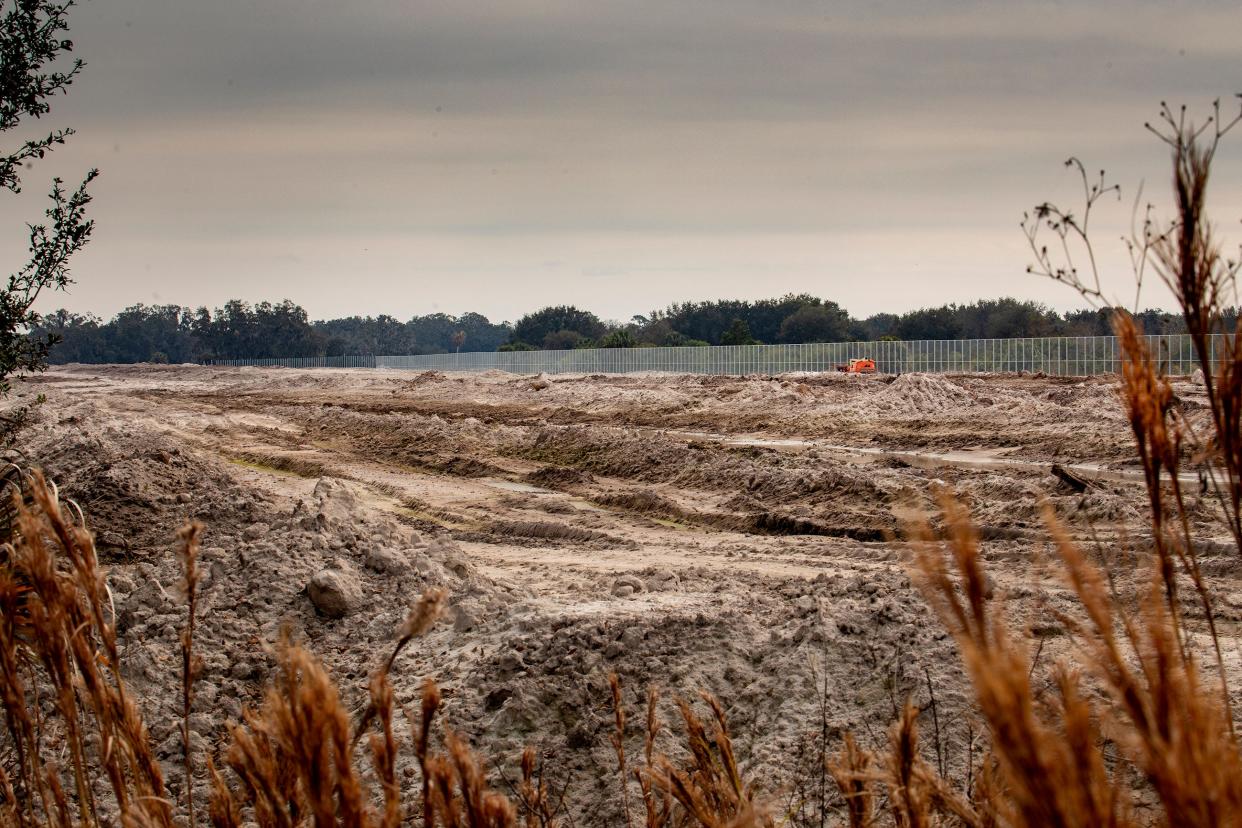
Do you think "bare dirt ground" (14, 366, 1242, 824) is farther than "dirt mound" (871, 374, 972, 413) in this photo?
No

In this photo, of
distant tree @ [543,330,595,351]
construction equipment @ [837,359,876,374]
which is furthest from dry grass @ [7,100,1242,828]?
distant tree @ [543,330,595,351]

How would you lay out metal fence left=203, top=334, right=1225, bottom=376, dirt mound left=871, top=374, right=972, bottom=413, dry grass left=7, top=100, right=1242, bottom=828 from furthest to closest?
metal fence left=203, top=334, right=1225, bottom=376 → dirt mound left=871, top=374, right=972, bottom=413 → dry grass left=7, top=100, right=1242, bottom=828

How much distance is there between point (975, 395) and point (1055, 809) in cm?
3268

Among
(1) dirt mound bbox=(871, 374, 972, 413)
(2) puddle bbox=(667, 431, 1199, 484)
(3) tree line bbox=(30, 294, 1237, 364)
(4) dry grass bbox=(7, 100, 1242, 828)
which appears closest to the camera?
(4) dry grass bbox=(7, 100, 1242, 828)

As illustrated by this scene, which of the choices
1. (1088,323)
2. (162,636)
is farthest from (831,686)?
(1088,323)

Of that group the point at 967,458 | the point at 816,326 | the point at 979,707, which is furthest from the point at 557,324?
the point at 979,707

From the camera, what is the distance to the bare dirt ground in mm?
6328

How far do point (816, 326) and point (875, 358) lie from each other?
39088 mm

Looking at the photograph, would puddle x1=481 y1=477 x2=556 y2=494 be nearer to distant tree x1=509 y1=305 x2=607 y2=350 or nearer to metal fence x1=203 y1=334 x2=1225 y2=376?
metal fence x1=203 y1=334 x2=1225 y2=376

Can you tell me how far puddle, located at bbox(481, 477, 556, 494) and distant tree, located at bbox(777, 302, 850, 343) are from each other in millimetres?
74025

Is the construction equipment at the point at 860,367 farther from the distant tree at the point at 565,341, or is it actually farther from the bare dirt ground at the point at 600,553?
the distant tree at the point at 565,341

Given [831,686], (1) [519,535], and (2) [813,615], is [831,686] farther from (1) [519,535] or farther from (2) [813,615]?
(1) [519,535]

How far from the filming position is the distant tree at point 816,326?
9338cm

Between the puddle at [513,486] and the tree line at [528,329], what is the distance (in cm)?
4206
